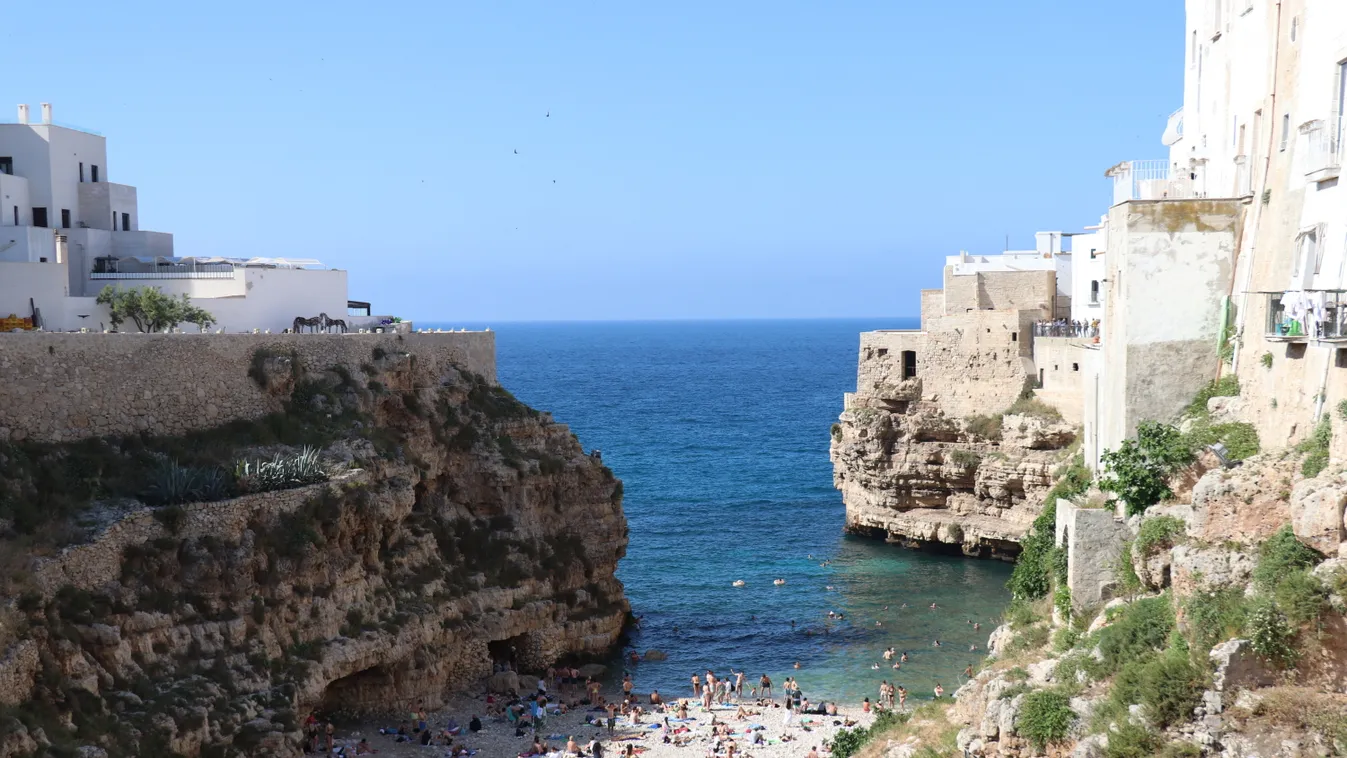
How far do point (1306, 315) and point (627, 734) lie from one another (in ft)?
51.4

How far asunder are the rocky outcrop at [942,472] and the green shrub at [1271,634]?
23.6m

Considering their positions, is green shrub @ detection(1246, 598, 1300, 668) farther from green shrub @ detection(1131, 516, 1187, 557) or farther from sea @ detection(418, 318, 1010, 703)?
sea @ detection(418, 318, 1010, 703)

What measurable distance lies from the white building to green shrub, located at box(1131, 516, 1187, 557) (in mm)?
24324

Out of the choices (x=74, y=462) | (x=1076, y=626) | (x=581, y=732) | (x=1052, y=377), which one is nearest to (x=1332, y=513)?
(x=1076, y=626)

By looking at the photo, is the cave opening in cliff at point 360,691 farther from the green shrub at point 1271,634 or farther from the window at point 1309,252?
the window at point 1309,252

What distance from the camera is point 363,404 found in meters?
32.1

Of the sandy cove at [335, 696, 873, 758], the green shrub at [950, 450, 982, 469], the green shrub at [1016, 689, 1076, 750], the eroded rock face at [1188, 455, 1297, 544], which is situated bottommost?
the sandy cove at [335, 696, 873, 758]

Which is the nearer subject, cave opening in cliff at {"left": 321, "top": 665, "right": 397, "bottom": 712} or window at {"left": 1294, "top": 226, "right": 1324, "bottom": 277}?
window at {"left": 1294, "top": 226, "right": 1324, "bottom": 277}

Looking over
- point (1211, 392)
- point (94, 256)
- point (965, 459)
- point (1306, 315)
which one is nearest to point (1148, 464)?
point (1211, 392)

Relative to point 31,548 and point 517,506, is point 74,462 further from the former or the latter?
point 517,506

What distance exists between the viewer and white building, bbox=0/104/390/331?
3372 centimetres

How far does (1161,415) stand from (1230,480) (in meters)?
5.61

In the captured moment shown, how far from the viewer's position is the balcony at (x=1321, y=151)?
1930 cm

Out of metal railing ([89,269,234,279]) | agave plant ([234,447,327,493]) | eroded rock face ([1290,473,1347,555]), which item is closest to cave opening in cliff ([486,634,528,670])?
agave plant ([234,447,327,493])
